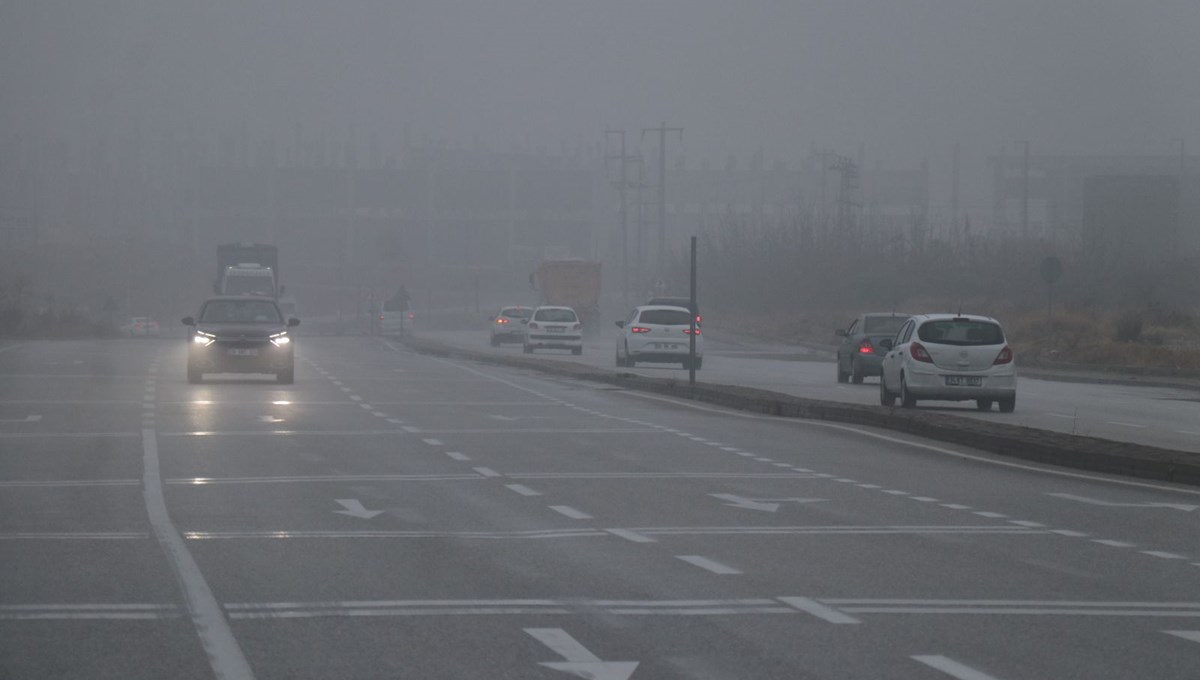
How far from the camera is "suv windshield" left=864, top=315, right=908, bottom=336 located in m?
37.0

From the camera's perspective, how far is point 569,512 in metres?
13.2

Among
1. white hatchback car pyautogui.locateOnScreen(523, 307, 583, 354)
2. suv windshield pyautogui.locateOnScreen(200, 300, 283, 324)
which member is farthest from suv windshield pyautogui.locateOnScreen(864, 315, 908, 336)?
white hatchback car pyautogui.locateOnScreen(523, 307, 583, 354)

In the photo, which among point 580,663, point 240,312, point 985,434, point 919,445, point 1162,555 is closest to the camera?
point 580,663

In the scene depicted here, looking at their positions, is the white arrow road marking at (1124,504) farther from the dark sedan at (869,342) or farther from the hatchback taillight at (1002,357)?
the dark sedan at (869,342)

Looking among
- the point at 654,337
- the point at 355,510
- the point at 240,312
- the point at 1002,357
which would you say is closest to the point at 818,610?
the point at 355,510

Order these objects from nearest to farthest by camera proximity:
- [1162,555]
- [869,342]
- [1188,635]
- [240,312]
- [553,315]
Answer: [1188,635] < [1162,555] < [240,312] < [869,342] < [553,315]

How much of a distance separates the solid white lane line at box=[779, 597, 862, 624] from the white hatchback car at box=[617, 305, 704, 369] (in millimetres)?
33591

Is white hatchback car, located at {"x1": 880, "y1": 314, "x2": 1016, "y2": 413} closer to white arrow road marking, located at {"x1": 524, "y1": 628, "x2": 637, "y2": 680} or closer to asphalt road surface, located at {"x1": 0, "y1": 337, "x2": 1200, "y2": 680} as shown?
asphalt road surface, located at {"x1": 0, "y1": 337, "x2": 1200, "y2": 680}

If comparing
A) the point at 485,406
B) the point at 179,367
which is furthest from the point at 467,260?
the point at 485,406

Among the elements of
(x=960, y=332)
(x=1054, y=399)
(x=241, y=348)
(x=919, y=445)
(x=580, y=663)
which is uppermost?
(x=960, y=332)

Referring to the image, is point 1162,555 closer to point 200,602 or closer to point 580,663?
point 580,663

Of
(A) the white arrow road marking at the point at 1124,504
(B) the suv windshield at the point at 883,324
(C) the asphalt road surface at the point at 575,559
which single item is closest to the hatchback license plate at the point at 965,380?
(C) the asphalt road surface at the point at 575,559

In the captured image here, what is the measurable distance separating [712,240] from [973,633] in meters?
111

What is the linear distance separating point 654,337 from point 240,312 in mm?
12020
